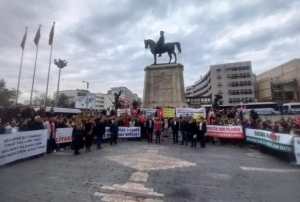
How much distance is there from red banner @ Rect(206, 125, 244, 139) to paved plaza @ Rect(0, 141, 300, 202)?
434cm

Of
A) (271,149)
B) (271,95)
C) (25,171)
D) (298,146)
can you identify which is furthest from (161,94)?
(271,95)

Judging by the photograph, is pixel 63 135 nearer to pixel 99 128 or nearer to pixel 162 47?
pixel 99 128

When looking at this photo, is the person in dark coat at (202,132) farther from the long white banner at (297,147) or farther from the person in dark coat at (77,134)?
the person in dark coat at (77,134)

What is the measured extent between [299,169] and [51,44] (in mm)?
27514

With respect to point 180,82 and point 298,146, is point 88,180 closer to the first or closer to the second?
point 298,146

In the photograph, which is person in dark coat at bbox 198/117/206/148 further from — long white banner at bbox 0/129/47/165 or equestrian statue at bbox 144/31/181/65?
equestrian statue at bbox 144/31/181/65

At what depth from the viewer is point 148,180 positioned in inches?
232

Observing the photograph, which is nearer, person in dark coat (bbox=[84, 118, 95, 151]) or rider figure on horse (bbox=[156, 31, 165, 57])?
person in dark coat (bbox=[84, 118, 95, 151])

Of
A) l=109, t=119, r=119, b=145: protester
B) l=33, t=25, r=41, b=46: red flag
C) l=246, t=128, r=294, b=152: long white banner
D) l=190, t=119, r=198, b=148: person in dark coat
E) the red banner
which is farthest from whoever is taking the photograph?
l=33, t=25, r=41, b=46: red flag

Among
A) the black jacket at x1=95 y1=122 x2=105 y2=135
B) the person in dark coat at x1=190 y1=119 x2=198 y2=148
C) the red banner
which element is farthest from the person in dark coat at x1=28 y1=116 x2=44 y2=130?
the red banner

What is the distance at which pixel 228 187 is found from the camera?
5.52 meters

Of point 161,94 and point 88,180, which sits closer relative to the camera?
point 88,180

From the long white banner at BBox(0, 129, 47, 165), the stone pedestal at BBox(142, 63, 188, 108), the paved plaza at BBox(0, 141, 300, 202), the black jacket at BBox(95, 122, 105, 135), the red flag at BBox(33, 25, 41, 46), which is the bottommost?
the paved plaza at BBox(0, 141, 300, 202)

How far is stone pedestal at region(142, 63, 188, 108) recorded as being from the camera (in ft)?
73.0
